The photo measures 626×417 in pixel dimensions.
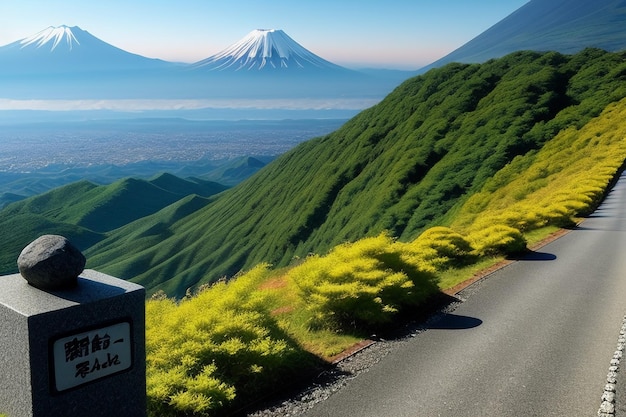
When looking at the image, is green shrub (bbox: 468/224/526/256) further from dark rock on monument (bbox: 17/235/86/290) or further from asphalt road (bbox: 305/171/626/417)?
dark rock on monument (bbox: 17/235/86/290)

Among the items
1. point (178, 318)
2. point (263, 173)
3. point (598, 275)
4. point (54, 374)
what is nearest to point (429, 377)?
point (178, 318)

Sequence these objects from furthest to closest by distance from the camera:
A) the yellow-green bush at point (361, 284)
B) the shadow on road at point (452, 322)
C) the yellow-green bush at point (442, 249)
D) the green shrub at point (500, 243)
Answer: the green shrub at point (500, 243)
the yellow-green bush at point (442, 249)
the shadow on road at point (452, 322)
the yellow-green bush at point (361, 284)

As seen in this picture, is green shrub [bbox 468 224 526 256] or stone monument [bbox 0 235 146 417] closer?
stone monument [bbox 0 235 146 417]

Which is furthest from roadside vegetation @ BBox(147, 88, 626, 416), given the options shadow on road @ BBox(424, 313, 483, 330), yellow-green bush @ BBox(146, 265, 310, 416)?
shadow on road @ BBox(424, 313, 483, 330)

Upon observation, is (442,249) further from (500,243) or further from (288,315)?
(288,315)

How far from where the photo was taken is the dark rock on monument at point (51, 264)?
6.80 m

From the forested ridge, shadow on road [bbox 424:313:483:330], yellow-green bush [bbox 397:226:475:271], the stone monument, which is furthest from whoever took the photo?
yellow-green bush [bbox 397:226:475:271]

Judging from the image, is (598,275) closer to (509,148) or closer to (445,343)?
(445,343)

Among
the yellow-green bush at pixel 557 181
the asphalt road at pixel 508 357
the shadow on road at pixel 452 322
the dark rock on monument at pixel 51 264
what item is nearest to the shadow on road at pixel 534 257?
the asphalt road at pixel 508 357

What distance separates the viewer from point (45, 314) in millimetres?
6344

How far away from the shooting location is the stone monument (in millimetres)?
6441

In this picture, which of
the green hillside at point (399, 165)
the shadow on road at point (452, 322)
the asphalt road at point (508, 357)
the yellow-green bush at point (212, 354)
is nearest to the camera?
the yellow-green bush at point (212, 354)

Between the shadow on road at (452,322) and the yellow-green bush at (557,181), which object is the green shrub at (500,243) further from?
the shadow on road at (452,322)

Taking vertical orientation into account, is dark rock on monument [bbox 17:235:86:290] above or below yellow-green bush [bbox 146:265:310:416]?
above
